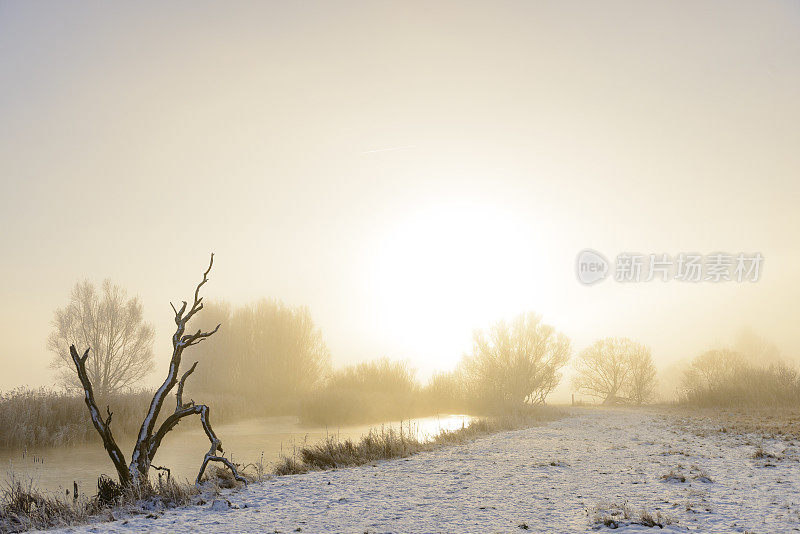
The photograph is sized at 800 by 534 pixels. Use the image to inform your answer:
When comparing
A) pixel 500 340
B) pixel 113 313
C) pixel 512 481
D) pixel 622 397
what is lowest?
pixel 622 397

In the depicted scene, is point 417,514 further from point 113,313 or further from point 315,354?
point 315,354

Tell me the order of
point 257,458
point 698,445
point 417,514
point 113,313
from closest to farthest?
point 417,514
point 698,445
point 257,458
point 113,313

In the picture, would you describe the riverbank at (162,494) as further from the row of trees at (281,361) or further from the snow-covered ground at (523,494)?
the row of trees at (281,361)

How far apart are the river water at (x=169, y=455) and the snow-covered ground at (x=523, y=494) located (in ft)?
11.6

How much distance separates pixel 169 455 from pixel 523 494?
14090 mm

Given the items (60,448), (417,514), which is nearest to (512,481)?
(417,514)

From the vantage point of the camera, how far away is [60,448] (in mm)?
21031

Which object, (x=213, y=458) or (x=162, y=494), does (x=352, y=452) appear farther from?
(x=162, y=494)

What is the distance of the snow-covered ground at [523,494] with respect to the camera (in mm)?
7605

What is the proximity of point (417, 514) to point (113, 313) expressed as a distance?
32161 millimetres

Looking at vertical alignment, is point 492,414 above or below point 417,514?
below

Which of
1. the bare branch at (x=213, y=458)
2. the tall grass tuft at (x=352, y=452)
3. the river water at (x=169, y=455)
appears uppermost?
the bare branch at (x=213, y=458)

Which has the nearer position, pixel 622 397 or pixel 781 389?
pixel 781 389

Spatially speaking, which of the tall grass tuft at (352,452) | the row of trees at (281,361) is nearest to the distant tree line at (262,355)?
the row of trees at (281,361)
